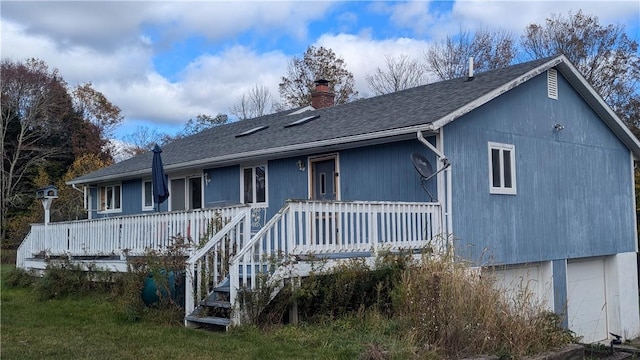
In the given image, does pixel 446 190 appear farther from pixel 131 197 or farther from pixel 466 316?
pixel 131 197

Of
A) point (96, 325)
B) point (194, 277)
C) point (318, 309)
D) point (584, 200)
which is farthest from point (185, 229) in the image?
point (584, 200)

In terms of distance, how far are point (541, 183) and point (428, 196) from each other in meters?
3.67

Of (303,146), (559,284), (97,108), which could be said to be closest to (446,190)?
(303,146)

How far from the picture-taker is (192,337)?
26.0ft

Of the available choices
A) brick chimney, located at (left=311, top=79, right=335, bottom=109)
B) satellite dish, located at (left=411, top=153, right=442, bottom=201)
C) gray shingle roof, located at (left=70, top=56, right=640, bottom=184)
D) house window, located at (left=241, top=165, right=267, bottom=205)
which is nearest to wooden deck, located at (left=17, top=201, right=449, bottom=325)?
satellite dish, located at (left=411, top=153, right=442, bottom=201)

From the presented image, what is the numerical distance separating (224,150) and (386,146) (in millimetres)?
5314

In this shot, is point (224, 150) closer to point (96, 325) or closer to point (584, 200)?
point (96, 325)

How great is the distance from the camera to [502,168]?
12992 mm

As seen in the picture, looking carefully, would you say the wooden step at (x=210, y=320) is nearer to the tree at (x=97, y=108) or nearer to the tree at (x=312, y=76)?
the tree at (x=312, y=76)

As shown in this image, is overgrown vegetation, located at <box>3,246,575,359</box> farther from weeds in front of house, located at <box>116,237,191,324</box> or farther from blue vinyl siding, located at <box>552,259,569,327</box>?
blue vinyl siding, located at <box>552,259,569,327</box>

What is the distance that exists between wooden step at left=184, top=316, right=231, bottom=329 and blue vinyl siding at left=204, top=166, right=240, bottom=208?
688 cm

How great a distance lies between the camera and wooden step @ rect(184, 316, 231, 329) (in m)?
8.30

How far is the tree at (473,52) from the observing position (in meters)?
33.7

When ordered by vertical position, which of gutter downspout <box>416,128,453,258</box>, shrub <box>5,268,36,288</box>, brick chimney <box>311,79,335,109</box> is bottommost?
shrub <box>5,268,36,288</box>
